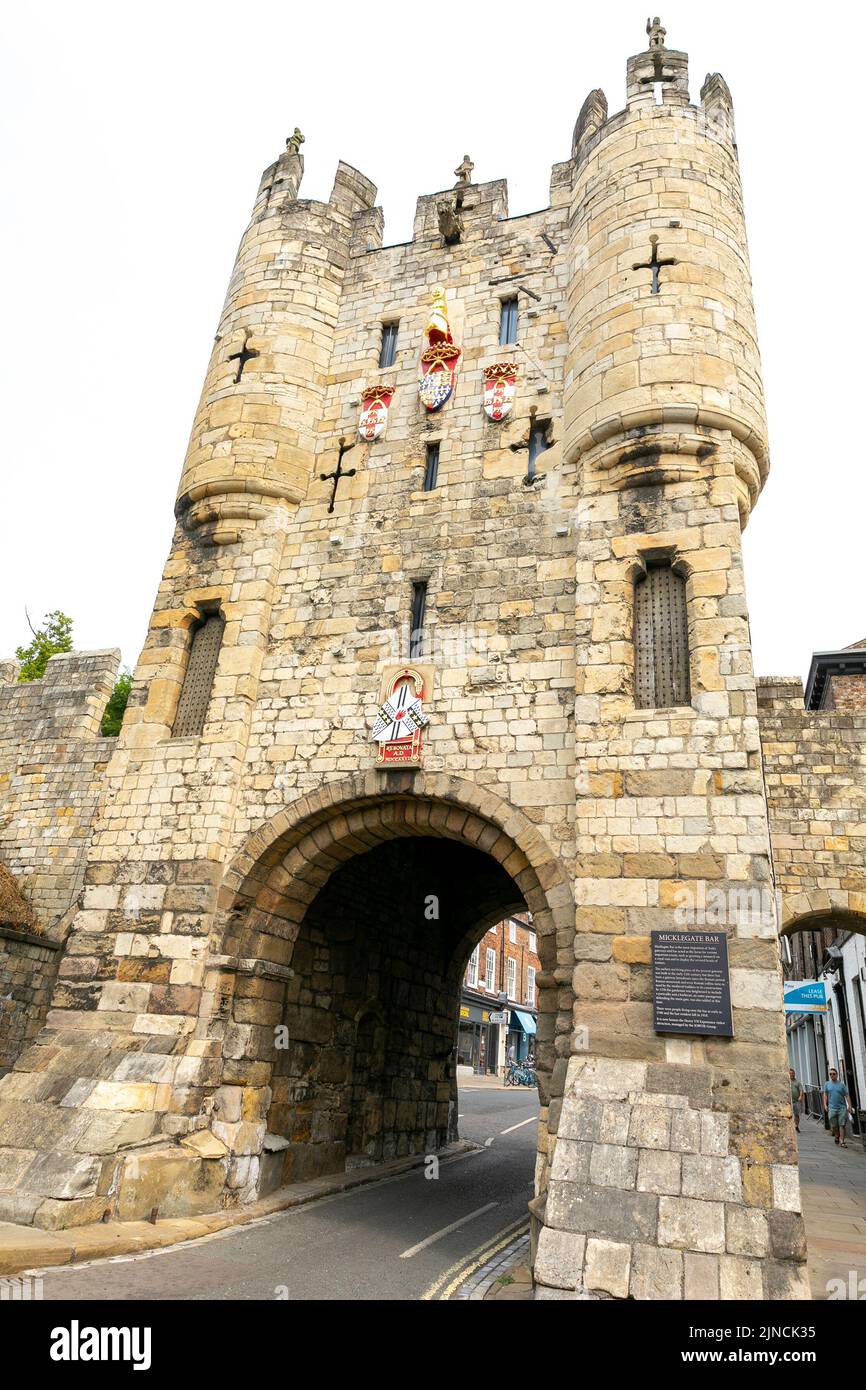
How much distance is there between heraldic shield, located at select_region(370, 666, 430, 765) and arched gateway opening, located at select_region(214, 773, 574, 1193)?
24 centimetres

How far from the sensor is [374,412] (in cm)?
1100

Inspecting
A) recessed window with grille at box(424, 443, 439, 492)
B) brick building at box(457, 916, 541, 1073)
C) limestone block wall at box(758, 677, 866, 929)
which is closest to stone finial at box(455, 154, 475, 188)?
recessed window with grille at box(424, 443, 439, 492)

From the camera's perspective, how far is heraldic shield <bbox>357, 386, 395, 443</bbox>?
1088 centimetres

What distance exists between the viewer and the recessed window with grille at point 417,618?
920 cm

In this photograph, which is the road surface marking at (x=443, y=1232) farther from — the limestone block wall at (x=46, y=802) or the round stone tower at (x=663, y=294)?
the round stone tower at (x=663, y=294)

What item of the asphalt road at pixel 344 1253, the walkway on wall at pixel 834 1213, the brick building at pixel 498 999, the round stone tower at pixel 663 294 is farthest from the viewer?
the brick building at pixel 498 999

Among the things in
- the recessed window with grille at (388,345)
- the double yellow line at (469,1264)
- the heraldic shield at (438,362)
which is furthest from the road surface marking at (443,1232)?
the recessed window with grille at (388,345)

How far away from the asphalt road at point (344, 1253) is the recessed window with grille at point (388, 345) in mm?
10134

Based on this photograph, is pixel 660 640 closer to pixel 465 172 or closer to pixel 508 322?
pixel 508 322

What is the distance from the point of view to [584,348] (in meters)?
9.48

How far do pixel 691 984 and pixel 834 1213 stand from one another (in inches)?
177

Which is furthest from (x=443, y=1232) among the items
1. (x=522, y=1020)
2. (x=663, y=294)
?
(x=522, y=1020)

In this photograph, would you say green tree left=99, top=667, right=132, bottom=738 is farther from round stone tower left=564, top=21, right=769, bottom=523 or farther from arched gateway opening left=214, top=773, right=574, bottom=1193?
round stone tower left=564, top=21, right=769, bottom=523
